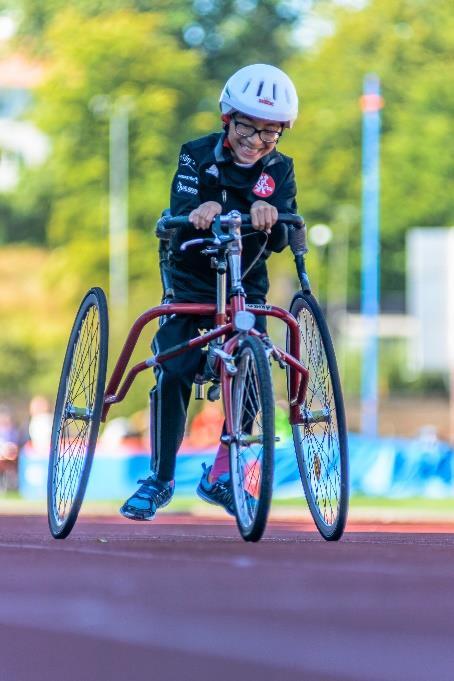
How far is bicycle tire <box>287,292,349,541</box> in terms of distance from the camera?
7.84 meters

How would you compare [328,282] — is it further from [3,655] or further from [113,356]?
[3,655]

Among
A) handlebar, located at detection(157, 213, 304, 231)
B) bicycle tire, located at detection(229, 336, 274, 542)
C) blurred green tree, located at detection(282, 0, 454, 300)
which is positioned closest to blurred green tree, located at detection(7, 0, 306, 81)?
blurred green tree, located at detection(282, 0, 454, 300)

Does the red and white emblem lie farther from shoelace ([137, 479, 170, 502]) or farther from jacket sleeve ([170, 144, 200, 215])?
shoelace ([137, 479, 170, 502])

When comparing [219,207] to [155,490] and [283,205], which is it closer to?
[283,205]

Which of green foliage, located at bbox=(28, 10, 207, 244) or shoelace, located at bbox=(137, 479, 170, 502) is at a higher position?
green foliage, located at bbox=(28, 10, 207, 244)

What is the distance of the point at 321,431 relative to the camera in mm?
8141

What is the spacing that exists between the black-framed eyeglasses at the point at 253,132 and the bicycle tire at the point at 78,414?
2.77 feet

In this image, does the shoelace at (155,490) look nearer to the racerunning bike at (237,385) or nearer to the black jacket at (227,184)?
→ the racerunning bike at (237,385)

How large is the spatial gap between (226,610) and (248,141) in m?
3.04

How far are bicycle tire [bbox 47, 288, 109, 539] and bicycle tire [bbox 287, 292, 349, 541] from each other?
2.69ft

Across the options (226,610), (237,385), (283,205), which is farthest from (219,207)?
(226,610)

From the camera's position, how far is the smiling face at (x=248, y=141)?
26.2 ft

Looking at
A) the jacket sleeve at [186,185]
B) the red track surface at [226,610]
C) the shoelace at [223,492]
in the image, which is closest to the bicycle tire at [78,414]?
the red track surface at [226,610]

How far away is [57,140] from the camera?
79.1 metres
